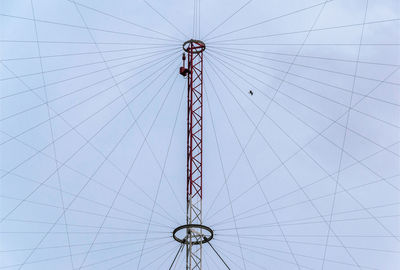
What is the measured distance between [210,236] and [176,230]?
3511 mm

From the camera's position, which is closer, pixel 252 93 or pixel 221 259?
pixel 221 259

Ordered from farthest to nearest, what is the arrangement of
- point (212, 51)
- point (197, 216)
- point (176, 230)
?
point (212, 51)
point (197, 216)
point (176, 230)

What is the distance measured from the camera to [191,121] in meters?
62.1

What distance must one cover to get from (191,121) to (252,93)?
6.57 m

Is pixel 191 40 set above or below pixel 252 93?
above

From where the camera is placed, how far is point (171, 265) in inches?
2162

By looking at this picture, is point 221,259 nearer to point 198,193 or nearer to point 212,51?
point 198,193

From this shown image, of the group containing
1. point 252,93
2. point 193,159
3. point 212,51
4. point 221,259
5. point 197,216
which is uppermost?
point 212,51

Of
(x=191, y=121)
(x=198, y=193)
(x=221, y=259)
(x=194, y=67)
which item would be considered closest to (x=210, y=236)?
(x=221, y=259)

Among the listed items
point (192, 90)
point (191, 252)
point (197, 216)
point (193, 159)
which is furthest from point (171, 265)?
point (192, 90)

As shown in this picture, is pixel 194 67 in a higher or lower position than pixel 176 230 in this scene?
higher

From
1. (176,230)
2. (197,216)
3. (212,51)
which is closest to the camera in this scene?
(176,230)

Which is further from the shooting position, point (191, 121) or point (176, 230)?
point (191, 121)

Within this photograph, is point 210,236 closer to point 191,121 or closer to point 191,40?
point 191,121
